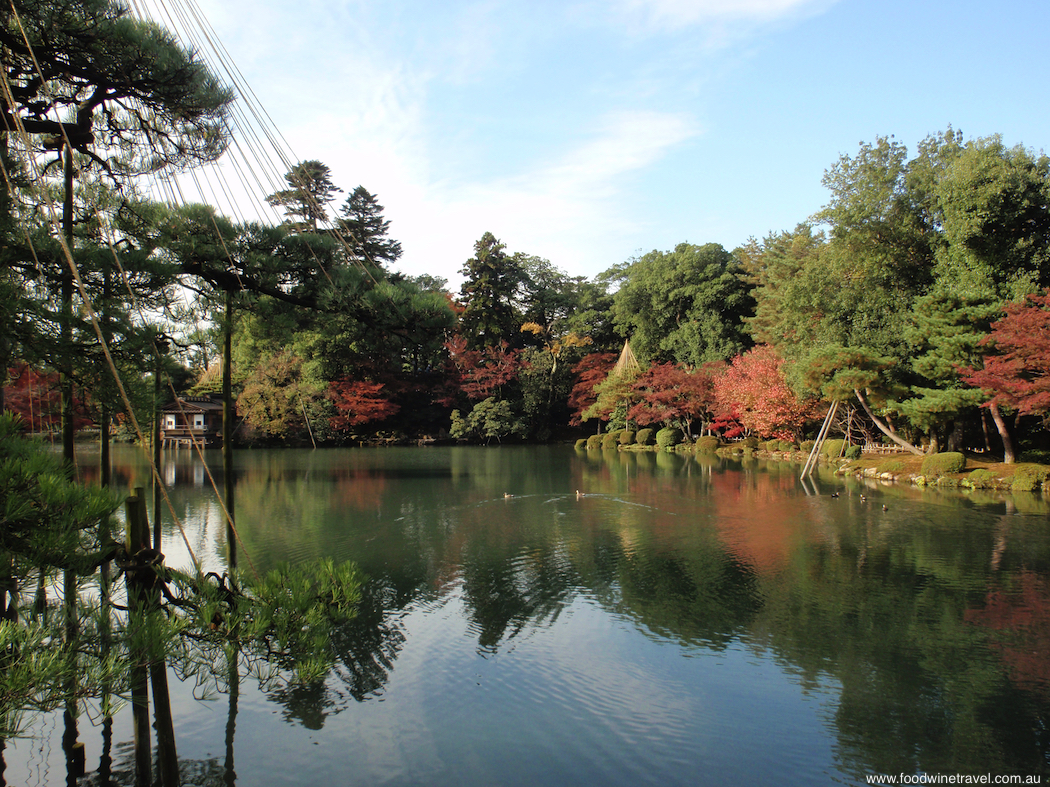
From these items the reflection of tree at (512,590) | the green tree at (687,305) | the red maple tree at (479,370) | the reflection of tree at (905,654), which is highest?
the green tree at (687,305)

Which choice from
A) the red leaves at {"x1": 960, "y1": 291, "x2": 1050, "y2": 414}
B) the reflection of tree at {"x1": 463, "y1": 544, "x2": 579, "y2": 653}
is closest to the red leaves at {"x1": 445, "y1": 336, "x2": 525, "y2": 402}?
the red leaves at {"x1": 960, "y1": 291, "x2": 1050, "y2": 414}

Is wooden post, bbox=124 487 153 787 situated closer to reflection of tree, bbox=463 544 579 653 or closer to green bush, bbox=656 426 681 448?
reflection of tree, bbox=463 544 579 653

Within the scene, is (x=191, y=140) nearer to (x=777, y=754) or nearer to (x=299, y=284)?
(x=299, y=284)

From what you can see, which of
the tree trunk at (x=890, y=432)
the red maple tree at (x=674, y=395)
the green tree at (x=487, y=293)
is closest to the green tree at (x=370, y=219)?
the green tree at (x=487, y=293)

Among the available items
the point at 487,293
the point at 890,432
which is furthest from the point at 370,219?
the point at 890,432

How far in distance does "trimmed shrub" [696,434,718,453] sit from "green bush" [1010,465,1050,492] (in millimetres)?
11371

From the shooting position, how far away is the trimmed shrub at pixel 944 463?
14961 mm

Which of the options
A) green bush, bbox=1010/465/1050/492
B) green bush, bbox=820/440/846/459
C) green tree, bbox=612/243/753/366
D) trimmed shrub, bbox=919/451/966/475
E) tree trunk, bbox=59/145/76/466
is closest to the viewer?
tree trunk, bbox=59/145/76/466

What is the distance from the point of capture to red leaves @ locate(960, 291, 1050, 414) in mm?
12047

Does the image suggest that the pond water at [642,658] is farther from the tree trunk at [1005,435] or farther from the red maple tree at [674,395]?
the red maple tree at [674,395]

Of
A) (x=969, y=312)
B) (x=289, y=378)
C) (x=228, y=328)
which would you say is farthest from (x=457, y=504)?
(x=289, y=378)

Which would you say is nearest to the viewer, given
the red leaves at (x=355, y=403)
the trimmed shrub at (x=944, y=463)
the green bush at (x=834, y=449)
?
the trimmed shrub at (x=944, y=463)

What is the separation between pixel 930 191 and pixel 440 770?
17609 millimetres

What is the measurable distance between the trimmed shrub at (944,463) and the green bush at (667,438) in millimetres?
12067
